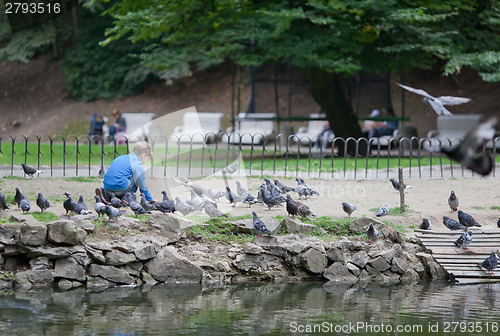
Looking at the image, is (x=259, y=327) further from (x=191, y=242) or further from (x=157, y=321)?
(x=191, y=242)

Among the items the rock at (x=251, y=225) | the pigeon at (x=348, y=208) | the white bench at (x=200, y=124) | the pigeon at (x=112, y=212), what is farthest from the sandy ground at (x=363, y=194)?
the white bench at (x=200, y=124)

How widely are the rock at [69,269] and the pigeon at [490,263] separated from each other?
6285 millimetres

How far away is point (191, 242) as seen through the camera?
462 inches

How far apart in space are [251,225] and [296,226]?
752 mm

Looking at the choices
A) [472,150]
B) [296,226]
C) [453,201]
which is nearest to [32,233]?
[296,226]

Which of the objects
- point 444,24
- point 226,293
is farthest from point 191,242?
point 444,24

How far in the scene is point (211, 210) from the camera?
40.0 feet

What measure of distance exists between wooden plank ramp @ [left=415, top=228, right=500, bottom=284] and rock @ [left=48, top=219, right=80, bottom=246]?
18.8ft

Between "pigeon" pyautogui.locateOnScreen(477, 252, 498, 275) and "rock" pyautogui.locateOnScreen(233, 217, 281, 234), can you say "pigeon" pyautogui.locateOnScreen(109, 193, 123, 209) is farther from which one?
"pigeon" pyautogui.locateOnScreen(477, 252, 498, 275)

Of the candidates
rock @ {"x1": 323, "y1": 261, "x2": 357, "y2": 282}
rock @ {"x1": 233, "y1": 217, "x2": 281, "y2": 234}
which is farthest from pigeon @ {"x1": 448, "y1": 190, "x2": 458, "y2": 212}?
rock @ {"x1": 233, "y1": 217, "x2": 281, "y2": 234}

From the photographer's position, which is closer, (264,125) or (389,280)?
(389,280)

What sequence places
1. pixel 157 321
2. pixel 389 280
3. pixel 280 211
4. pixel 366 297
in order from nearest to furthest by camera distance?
1. pixel 157 321
2. pixel 366 297
3. pixel 389 280
4. pixel 280 211

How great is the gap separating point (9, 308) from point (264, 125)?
19867 millimetres

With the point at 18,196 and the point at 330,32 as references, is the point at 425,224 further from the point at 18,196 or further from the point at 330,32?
the point at 330,32
